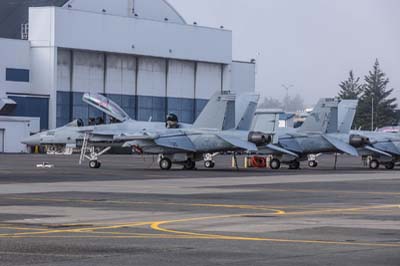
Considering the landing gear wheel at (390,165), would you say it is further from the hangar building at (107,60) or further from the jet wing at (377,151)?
the hangar building at (107,60)

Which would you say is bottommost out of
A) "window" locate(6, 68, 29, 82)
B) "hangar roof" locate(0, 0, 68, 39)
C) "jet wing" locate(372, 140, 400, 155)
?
"jet wing" locate(372, 140, 400, 155)

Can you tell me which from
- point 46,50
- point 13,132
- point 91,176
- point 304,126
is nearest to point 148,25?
point 46,50

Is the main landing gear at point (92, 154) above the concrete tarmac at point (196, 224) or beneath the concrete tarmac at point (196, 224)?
above

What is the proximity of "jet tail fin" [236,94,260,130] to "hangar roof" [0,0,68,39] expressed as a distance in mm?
56454

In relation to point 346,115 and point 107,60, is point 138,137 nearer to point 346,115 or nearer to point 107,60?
point 346,115

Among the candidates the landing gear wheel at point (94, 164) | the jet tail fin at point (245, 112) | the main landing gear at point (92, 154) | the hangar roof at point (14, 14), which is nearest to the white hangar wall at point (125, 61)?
the hangar roof at point (14, 14)

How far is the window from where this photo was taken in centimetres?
11012

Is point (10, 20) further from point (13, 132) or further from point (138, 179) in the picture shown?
point (138, 179)

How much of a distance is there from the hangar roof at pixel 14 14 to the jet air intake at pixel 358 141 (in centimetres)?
5739

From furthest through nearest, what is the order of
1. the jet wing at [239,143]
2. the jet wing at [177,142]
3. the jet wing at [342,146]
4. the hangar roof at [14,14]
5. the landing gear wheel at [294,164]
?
the hangar roof at [14,14], the landing gear wheel at [294,164], the jet wing at [342,146], the jet wing at [177,142], the jet wing at [239,143]

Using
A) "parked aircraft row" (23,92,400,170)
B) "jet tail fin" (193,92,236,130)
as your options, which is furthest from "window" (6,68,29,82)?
"jet tail fin" (193,92,236,130)

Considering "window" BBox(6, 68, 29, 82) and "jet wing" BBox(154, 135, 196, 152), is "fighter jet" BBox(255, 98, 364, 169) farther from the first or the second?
"window" BBox(6, 68, 29, 82)

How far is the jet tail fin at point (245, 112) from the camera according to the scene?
2525 inches

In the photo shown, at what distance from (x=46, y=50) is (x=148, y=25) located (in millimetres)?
14012
